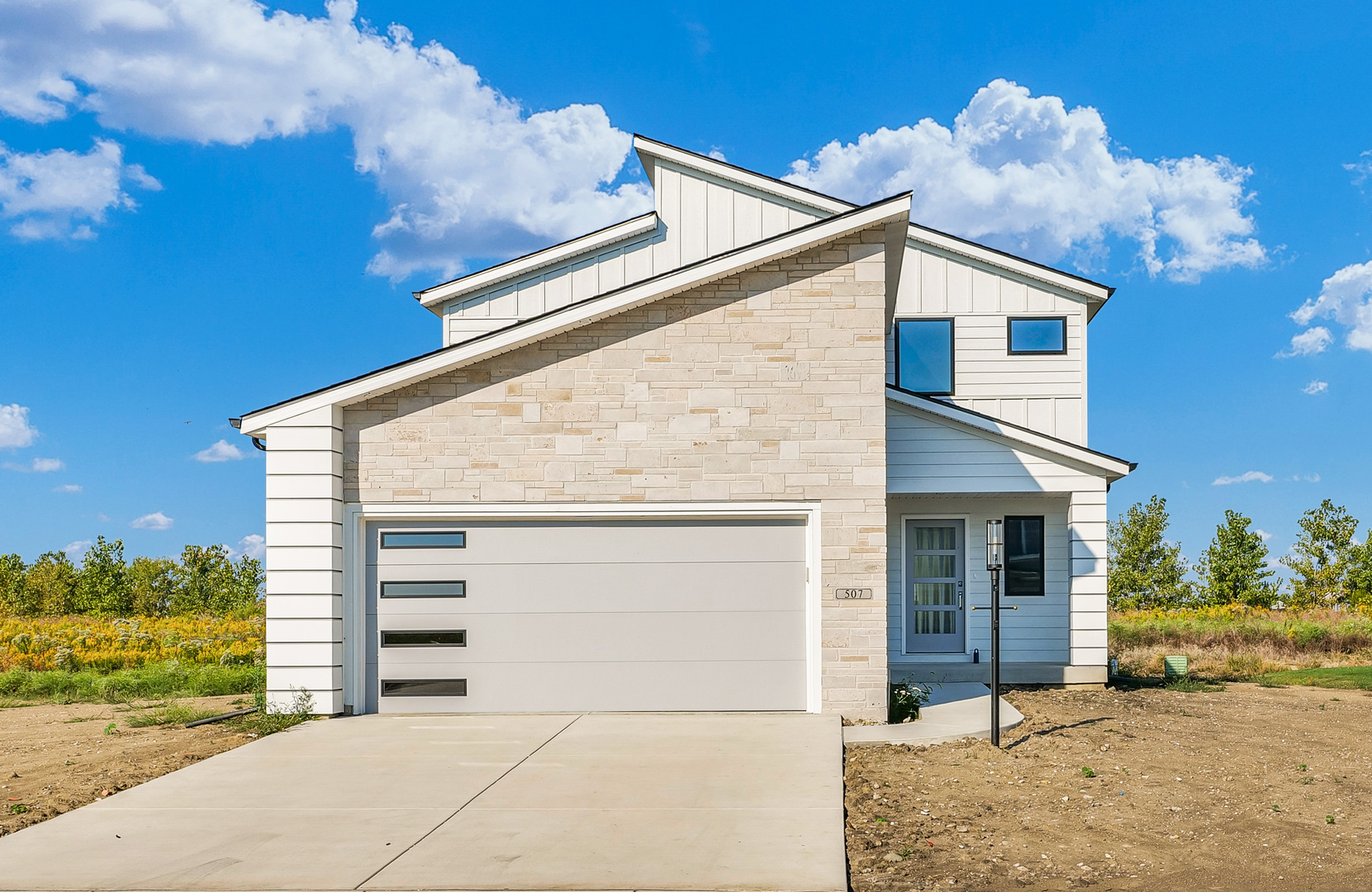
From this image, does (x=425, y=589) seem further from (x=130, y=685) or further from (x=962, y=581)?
(x=962, y=581)

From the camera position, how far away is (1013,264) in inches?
663

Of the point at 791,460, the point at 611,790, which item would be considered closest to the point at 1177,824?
the point at 611,790

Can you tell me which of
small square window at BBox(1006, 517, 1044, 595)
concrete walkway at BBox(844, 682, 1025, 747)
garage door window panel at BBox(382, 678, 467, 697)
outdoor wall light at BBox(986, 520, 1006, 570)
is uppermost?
outdoor wall light at BBox(986, 520, 1006, 570)

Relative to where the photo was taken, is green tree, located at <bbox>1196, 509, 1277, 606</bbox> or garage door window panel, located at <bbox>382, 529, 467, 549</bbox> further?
green tree, located at <bbox>1196, 509, 1277, 606</bbox>

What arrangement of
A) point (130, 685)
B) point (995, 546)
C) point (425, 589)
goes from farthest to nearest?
point (130, 685)
point (425, 589)
point (995, 546)

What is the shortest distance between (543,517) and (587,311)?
7.55 ft

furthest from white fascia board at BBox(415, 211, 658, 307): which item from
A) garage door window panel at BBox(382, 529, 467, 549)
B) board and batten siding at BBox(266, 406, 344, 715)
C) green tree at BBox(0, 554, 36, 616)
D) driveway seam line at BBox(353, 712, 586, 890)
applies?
green tree at BBox(0, 554, 36, 616)

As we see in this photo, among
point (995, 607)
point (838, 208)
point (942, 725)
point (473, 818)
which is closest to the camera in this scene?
point (473, 818)

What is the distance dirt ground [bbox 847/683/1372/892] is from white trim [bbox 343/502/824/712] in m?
1.63

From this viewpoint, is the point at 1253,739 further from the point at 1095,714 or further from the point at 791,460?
the point at 791,460

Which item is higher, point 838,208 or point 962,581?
point 838,208

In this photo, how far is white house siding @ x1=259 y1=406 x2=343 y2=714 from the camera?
10.8 m

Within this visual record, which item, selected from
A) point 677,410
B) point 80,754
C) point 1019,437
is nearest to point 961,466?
point 1019,437

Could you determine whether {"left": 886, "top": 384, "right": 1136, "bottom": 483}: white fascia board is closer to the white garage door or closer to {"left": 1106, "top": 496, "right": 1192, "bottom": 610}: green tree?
the white garage door
